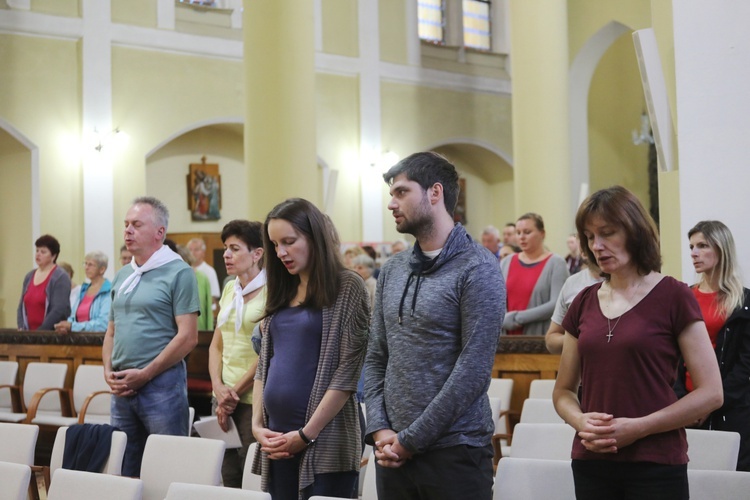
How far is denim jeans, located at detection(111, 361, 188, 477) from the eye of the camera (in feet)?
13.1

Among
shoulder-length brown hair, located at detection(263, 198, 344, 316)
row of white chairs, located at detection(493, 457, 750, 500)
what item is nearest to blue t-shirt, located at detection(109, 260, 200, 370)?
shoulder-length brown hair, located at detection(263, 198, 344, 316)

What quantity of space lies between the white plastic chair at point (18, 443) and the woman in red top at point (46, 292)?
11.6ft

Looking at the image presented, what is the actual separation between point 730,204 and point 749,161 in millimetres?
178

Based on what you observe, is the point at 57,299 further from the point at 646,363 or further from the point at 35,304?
the point at 646,363

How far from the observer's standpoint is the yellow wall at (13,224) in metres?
11.2

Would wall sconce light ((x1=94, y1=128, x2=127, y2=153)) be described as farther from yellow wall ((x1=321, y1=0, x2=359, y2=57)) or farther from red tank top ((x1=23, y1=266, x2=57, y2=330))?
red tank top ((x1=23, y1=266, x2=57, y2=330))

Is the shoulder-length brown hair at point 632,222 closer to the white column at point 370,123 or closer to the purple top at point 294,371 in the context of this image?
the purple top at point 294,371

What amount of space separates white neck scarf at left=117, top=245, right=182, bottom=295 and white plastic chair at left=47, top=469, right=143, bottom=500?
1097 millimetres

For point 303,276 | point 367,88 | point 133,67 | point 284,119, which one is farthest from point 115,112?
point 303,276

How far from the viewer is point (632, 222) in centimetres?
242

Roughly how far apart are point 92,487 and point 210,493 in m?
0.50

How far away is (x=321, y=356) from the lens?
297 centimetres

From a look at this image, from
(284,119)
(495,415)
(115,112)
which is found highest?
(115,112)

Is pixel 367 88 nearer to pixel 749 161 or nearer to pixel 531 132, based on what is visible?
pixel 531 132
